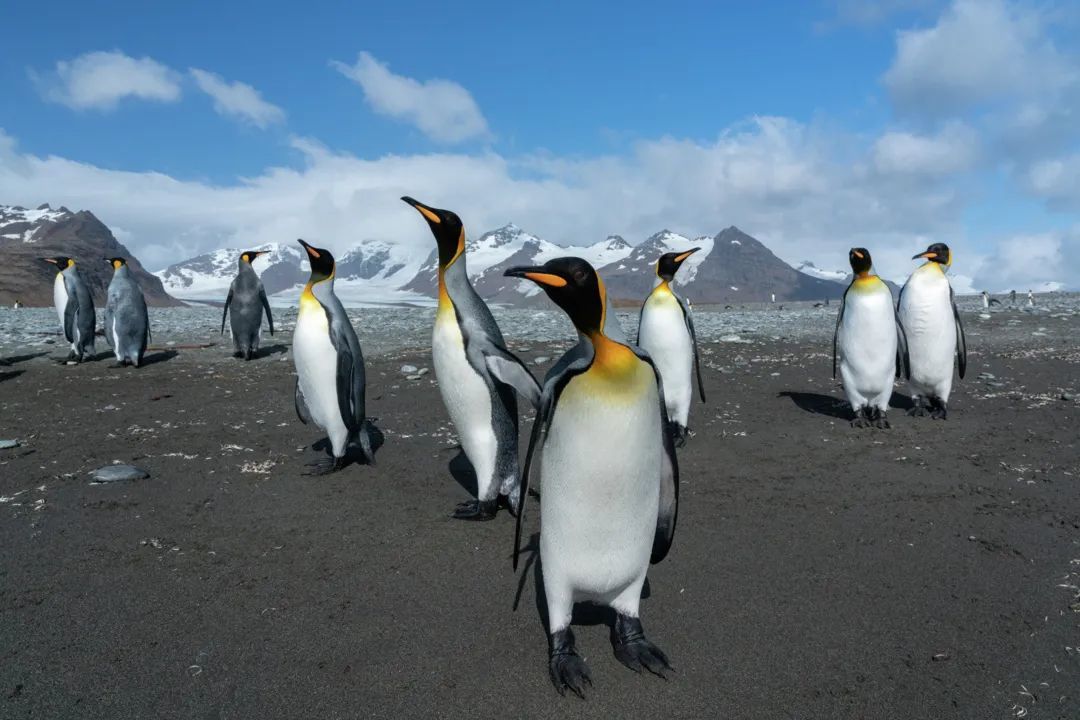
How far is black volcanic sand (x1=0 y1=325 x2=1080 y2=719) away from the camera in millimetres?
2371

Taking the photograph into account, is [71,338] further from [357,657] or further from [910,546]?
[910,546]

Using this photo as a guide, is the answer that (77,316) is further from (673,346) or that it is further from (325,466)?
(673,346)

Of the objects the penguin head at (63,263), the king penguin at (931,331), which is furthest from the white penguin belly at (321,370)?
the penguin head at (63,263)

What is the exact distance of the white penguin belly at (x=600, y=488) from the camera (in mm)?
2389

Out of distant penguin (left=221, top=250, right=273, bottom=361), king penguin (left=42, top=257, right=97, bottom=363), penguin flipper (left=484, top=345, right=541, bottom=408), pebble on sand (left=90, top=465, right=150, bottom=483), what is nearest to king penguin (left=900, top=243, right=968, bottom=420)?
penguin flipper (left=484, top=345, right=541, bottom=408)

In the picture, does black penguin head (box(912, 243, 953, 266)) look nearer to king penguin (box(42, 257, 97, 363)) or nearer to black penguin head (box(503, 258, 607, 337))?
black penguin head (box(503, 258, 607, 337))

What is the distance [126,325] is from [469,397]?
7.62m

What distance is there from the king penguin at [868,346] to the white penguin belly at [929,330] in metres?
0.28

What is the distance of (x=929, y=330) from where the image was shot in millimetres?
6559

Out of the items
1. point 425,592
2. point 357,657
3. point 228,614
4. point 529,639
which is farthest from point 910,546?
point 228,614

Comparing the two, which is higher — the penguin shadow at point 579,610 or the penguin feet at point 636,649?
the penguin feet at point 636,649

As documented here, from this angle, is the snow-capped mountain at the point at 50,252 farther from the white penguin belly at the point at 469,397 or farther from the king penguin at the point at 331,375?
the white penguin belly at the point at 469,397

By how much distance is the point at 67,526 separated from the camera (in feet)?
12.3

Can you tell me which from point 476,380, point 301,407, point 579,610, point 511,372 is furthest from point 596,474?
point 301,407
